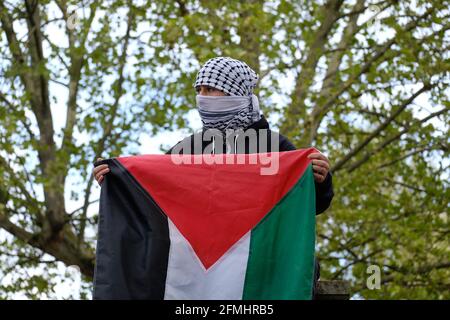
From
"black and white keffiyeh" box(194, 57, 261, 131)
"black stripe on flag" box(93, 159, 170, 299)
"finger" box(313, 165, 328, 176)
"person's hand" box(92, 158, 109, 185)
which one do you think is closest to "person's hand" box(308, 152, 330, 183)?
"finger" box(313, 165, 328, 176)

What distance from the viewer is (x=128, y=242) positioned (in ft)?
13.3

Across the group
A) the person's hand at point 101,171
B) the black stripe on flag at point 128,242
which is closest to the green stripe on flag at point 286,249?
the black stripe on flag at point 128,242

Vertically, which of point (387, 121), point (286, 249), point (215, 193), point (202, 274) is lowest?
point (202, 274)

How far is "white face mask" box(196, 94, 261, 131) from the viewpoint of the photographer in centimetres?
445

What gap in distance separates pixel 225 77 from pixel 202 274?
0.97m

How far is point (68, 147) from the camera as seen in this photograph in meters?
11.3

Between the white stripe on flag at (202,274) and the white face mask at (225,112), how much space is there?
647mm

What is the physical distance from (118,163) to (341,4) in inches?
316

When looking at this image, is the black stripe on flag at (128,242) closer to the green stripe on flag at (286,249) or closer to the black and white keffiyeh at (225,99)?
the green stripe on flag at (286,249)

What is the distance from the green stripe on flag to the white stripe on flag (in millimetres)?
38

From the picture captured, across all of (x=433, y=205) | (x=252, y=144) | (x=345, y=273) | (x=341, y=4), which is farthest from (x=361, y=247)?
(x=252, y=144)

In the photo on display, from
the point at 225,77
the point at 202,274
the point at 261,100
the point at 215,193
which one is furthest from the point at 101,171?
the point at 261,100

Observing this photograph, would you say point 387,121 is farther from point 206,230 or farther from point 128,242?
point 128,242
